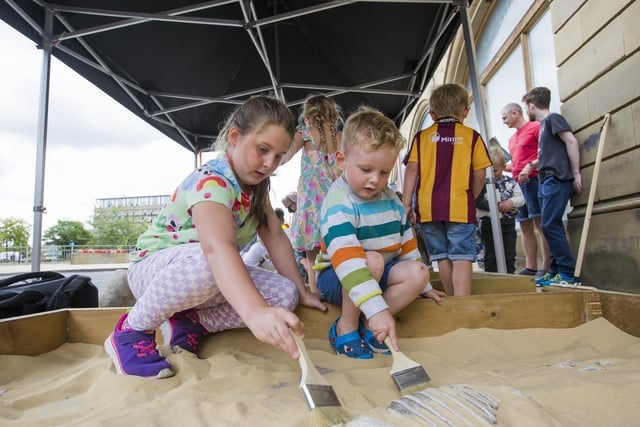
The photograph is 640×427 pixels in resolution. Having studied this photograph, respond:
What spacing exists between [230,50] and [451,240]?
3.39m

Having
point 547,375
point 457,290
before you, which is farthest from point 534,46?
point 547,375

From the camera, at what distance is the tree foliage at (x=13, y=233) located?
4253 cm

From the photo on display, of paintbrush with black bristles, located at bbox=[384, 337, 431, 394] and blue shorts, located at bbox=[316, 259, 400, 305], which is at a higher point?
blue shorts, located at bbox=[316, 259, 400, 305]

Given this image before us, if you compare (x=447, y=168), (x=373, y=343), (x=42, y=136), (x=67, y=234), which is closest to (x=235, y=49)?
(x=42, y=136)

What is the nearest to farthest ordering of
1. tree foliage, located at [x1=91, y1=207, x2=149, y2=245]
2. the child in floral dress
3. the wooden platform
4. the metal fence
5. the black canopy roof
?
1. the wooden platform
2. the child in floral dress
3. the black canopy roof
4. the metal fence
5. tree foliage, located at [x1=91, y1=207, x2=149, y2=245]

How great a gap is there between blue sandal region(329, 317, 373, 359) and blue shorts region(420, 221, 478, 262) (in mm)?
1018

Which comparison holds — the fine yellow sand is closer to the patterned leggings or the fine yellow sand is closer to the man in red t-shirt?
the patterned leggings

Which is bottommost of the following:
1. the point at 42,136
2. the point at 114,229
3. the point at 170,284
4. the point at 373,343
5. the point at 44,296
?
the point at 373,343

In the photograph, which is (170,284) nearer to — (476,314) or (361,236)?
(361,236)

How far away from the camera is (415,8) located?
3777 millimetres

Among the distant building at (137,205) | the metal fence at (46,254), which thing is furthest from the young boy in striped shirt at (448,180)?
the distant building at (137,205)

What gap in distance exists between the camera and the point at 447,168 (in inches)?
94.2

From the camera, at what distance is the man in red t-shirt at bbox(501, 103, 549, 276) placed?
3.84 meters

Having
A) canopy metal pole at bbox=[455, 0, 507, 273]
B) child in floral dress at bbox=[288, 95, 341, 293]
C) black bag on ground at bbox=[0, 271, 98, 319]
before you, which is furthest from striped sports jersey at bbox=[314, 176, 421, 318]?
canopy metal pole at bbox=[455, 0, 507, 273]
